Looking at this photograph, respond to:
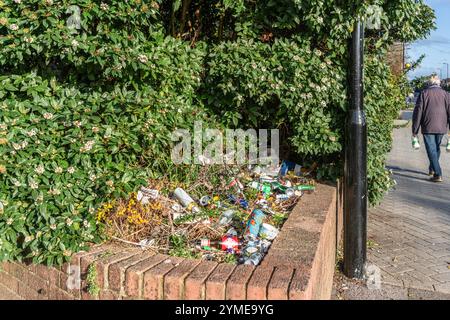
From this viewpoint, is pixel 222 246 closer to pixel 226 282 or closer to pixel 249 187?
pixel 226 282

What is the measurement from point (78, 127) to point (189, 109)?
1.06 m

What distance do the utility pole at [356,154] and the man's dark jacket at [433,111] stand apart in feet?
17.5

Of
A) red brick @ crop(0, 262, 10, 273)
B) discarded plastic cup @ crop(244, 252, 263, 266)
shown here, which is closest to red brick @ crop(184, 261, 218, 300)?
discarded plastic cup @ crop(244, 252, 263, 266)

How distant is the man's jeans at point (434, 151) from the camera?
7886mm

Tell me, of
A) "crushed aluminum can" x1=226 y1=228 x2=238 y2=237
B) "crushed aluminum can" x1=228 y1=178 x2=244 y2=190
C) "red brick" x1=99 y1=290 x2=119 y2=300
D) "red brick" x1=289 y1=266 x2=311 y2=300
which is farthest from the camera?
"crushed aluminum can" x1=228 y1=178 x2=244 y2=190

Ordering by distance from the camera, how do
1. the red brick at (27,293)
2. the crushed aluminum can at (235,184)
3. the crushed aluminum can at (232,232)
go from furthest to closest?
the crushed aluminum can at (235,184) < the crushed aluminum can at (232,232) < the red brick at (27,293)

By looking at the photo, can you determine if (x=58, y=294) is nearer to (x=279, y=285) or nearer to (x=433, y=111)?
(x=279, y=285)

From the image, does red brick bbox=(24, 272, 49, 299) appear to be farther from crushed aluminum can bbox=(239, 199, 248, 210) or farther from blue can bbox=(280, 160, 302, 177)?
blue can bbox=(280, 160, 302, 177)

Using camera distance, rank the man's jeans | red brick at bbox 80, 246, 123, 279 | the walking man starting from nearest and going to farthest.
→ red brick at bbox 80, 246, 123, 279, the man's jeans, the walking man

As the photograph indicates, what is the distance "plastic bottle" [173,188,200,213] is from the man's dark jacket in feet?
20.2

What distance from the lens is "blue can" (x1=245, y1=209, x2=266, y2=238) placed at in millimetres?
3002

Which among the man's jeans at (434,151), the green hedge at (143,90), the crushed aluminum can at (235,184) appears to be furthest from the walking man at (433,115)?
the crushed aluminum can at (235,184)

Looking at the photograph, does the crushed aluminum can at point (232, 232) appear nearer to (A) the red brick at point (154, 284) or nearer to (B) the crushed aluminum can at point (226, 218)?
(B) the crushed aluminum can at point (226, 218)

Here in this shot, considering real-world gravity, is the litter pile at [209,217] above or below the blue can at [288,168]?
below
